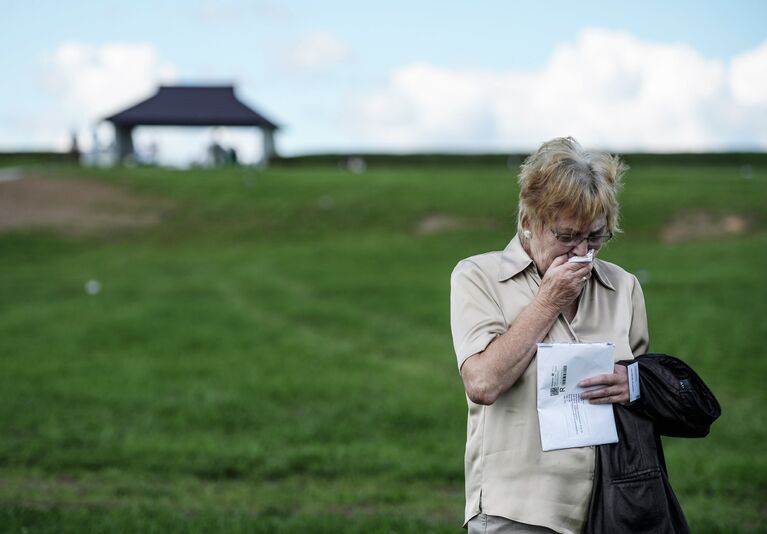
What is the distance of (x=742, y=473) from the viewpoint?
8320mm

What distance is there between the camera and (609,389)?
10.4ft

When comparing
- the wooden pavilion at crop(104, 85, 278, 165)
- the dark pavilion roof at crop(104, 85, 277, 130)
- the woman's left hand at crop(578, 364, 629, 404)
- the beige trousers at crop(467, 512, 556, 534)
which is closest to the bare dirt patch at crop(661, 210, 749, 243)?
the woman's left hand at crop(578, 364, 629, 404)

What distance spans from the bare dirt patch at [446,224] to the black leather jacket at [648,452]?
77.3 feet

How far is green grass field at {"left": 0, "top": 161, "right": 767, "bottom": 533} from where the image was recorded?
7.62m

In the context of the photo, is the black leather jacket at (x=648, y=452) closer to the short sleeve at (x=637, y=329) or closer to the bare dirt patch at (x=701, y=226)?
the short sleeve at (x=637, y=329)

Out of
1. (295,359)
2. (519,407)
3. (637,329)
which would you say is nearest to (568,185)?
(637,329)

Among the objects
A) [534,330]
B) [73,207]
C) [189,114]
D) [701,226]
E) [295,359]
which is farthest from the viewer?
[189,114]

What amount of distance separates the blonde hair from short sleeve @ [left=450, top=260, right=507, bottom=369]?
28cm

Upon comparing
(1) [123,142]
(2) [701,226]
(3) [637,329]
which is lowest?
(2) [701,226]

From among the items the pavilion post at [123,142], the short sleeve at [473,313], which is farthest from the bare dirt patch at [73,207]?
the short sleeve at [473,313]

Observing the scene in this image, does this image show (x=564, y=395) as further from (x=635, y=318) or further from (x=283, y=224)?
(x=283, y=224)

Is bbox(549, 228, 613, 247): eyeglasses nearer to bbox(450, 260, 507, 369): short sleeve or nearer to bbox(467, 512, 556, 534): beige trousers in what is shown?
bbox(450, 260, 507, 369): short sleeve

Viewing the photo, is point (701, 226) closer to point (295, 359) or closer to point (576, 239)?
point (295, 359)

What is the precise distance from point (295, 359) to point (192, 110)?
1781 inches
